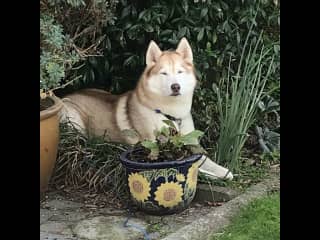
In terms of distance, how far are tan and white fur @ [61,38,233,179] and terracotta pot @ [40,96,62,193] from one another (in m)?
0.54

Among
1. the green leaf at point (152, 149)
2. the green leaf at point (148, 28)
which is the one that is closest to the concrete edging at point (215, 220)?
the green leaf at point (152, 149)

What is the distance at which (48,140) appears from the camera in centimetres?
432

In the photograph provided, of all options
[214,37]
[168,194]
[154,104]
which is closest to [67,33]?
[154,104]

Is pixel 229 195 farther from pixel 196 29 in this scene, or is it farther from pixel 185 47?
pixel 196 29

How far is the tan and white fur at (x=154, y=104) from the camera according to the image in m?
4.47

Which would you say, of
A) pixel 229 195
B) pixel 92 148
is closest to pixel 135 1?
pixel 92 148

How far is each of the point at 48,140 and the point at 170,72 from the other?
3.14 ft

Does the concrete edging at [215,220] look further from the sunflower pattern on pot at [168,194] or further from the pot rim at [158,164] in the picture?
the pot rim at [158,164]

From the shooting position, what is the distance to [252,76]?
203 inches

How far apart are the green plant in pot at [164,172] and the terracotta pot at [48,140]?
1.83 feet

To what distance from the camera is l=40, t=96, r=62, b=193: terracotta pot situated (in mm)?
4254
